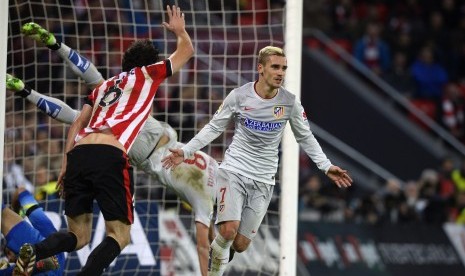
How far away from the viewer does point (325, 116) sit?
55.5ft

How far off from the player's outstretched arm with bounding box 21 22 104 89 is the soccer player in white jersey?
1275mm

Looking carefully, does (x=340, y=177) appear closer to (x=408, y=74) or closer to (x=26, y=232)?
(x=26, y=232)

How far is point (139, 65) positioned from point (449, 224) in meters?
7.26

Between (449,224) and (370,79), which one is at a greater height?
(370,79)

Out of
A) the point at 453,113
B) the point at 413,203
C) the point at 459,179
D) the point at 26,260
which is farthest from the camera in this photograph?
the point at 453,113

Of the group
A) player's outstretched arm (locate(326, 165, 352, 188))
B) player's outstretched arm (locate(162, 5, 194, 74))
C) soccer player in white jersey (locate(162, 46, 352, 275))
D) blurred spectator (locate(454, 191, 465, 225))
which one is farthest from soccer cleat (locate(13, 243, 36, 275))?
blurred spectator (locate(454, 191, 465, 225))

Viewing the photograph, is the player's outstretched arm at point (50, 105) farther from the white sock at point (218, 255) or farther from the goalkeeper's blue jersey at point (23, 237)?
the white sock at point (218, 255)

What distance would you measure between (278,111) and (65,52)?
1793 mm

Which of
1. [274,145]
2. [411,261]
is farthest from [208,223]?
[411,261]

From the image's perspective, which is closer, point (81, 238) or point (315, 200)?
point (81, 238)

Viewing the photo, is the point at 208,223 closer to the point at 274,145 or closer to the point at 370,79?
the point at 274,145

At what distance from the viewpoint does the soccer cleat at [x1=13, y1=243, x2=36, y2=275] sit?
24.7 ft

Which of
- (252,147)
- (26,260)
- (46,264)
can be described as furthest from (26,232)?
(252,147)

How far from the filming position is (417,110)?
1767 cm
